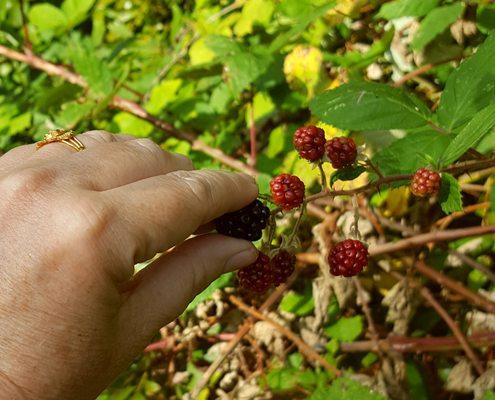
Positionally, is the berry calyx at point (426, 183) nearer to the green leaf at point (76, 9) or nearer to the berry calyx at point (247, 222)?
the berry calyx at point (247, 222)

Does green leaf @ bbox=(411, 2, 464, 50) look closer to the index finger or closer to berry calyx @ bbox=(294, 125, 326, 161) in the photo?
berry calyx @ bbox=(294, 125, 326, 161)

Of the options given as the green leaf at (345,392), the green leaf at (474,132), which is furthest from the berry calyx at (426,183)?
the green leaf at (345,392)

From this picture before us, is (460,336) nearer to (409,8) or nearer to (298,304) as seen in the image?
(298,304)

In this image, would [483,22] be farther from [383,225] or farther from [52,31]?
[52,31]

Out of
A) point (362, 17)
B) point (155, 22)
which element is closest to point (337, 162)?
point (362, 17)

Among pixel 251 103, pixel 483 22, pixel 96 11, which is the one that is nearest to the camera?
pixel 483 22
